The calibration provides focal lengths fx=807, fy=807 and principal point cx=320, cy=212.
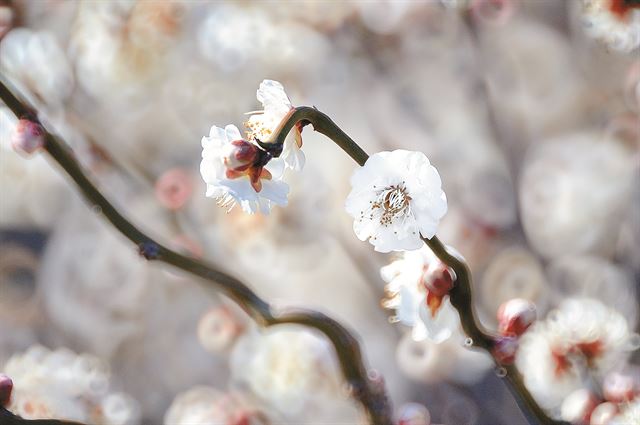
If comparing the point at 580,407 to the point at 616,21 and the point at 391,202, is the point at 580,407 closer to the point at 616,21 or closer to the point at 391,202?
the point at 391,202

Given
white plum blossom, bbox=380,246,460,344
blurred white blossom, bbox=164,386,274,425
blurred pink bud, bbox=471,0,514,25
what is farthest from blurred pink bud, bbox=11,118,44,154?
blurred pink bud, bbox=471,0,514,25

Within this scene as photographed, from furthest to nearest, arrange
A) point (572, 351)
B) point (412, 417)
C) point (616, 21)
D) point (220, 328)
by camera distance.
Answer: point (220, 328) → point (616, 21) → point (572, 351) → point (412, 417)

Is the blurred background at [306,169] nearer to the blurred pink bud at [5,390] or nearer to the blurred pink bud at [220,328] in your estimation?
the blurred pink bud at [220,328]

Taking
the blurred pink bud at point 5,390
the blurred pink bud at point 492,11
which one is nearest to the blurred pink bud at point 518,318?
the blurred pink bud at point 5,390

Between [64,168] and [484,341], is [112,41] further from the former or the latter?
[484,341]

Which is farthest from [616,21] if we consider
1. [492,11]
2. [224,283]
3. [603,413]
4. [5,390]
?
[5,390]

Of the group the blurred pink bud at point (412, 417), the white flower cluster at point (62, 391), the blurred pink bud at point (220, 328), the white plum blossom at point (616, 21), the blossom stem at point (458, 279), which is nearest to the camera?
the blossom stem at point (458, 279)

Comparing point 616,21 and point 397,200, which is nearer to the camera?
point 397,200

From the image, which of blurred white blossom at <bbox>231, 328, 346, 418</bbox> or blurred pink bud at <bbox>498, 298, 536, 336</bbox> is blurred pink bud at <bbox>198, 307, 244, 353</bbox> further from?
blurred pink bud at <bbox>498, 298, 536, 336</bbox>
